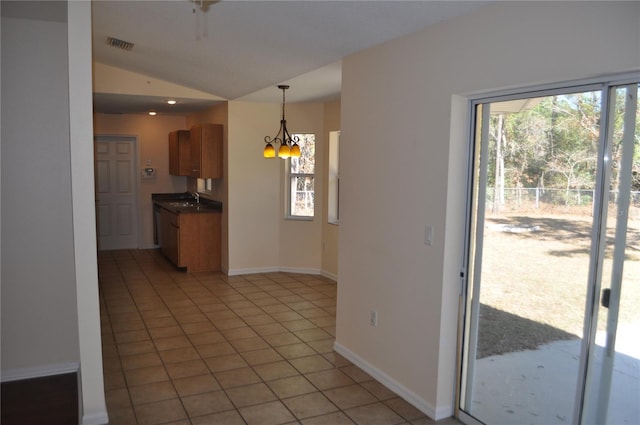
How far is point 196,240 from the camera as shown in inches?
277

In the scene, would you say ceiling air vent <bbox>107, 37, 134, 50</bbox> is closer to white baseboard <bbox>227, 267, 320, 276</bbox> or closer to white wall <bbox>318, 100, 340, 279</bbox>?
white wall <bbox>318, 100, 340, 279</bbox>

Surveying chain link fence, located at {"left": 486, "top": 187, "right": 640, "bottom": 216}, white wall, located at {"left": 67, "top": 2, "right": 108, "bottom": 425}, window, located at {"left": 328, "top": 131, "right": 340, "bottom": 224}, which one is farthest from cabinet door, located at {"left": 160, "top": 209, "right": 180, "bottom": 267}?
chain link fence, located at {"left": 486, "top": 187, "right": 640, "bottom": 216}

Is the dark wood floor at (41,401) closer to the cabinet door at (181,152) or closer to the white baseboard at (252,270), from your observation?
the white baseboard at (252,270)

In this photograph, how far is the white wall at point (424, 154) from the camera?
7.40 feet

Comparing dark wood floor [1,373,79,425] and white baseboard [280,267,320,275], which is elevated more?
white baseboard [280,267,320,275]

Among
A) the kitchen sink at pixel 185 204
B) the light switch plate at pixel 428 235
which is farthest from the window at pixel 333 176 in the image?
the light switch plate at pixel 428 235

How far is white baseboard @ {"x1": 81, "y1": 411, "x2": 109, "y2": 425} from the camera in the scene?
2923 mm

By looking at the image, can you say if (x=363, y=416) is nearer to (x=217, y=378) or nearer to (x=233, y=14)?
(x=217, y=378)

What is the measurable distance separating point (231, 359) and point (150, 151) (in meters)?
5.81

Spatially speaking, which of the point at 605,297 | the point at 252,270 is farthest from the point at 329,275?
the point at 605,297

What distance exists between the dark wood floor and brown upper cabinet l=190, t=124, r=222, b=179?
148 inches

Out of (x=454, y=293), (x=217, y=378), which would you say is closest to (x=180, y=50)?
(x=217, y=378)

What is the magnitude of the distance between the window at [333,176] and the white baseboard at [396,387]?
2.72 meters

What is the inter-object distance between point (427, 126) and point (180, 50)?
8.66ft
